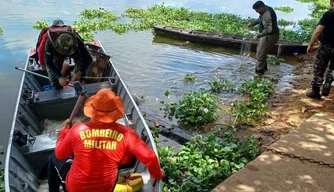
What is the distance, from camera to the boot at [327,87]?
7840mm

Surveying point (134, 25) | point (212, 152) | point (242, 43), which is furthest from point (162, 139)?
point (134, 25)

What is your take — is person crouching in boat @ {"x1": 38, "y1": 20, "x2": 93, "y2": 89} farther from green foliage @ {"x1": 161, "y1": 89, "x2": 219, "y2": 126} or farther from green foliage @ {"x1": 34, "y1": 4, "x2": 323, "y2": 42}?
green foliage @ {"x1": 34, "y1": 4, "x2": 323, "y2": 42}

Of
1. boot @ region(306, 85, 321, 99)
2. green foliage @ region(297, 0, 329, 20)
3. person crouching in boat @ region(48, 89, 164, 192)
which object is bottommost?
boot @ region(306, 85, 321, 99)

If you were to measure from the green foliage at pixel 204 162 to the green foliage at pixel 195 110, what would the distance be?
1.14m

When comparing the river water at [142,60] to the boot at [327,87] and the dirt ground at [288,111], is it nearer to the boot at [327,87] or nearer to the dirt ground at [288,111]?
the dirt ground at [288,111]

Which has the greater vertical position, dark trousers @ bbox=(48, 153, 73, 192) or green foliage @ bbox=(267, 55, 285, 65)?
green foliage @ bbox=(267, 55, 285, 65)

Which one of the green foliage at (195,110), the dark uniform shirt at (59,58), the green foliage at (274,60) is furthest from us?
the green foliage at (274,60)

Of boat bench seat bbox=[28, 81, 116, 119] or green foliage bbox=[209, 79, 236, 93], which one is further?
green foliage bbox=[209, 79, 236, 93]

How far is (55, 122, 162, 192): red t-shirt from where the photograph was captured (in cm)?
312

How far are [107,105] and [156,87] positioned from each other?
22.5ft

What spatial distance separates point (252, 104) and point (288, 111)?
0.81 meters

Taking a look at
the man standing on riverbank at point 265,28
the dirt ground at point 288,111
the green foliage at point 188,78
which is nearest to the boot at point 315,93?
the dirt ground at point 288,111

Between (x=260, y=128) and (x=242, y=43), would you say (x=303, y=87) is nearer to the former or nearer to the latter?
(x=260, y=128)

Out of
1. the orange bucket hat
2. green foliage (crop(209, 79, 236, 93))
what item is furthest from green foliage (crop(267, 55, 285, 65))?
the orange bucket hat
